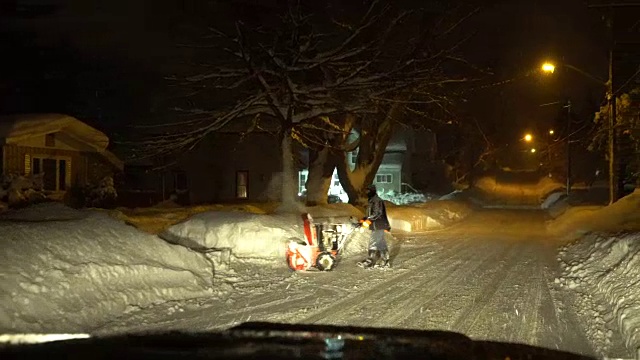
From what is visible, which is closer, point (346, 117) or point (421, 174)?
point (346, 117)

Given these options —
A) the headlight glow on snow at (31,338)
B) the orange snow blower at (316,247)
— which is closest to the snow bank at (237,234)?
the orange snow blower at (316,247)

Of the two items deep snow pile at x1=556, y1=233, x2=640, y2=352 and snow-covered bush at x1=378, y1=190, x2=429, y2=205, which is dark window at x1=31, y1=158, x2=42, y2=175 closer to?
deep snow pile at x1=556, y1=233, x2=640, y2=352

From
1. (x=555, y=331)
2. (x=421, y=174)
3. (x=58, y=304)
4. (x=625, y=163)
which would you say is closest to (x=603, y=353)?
(x=555, y=331)

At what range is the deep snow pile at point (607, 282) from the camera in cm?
862

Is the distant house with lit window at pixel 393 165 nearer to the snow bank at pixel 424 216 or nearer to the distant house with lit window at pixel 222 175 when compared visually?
the distant house with lit window at pixel 222 175

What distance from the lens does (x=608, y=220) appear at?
2233 centimetres

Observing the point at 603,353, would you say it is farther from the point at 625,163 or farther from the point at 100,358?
the point at 625,163

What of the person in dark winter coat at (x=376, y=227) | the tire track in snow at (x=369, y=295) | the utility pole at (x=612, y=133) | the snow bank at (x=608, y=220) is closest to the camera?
the tire track in snow at (x=369, y=295)

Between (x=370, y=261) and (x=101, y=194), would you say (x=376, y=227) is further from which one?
(x=101, y=194)

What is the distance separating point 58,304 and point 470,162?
64112mm

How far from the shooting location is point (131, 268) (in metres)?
10.8

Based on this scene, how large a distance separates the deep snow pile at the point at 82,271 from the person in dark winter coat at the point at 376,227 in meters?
3.72

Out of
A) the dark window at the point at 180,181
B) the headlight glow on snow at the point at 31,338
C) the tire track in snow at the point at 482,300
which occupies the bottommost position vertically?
the tire track in snow at the point at 482,300

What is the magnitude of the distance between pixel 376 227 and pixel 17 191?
1509cm
